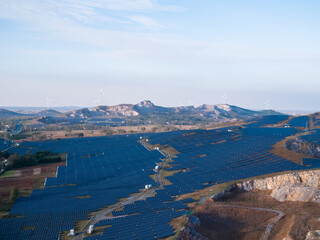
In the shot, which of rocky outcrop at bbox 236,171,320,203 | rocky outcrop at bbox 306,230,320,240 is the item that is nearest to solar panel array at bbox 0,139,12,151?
rocky outcrop at bbox 236,171,320,203

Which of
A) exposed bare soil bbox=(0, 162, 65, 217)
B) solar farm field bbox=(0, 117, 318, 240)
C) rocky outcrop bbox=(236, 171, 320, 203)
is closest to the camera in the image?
solar farm field bbox=(0, 117, 318, 240)

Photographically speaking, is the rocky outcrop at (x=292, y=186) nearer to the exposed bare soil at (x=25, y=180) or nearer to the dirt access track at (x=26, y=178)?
the exposed bare soil at (x=25, y=180)

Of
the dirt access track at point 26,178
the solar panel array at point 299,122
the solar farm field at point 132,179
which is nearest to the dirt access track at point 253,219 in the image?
the solar farm field at point 132,179

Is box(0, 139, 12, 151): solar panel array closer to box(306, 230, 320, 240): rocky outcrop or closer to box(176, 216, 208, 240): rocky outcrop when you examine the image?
box(176, 216, 208, 240): rocky outcrop

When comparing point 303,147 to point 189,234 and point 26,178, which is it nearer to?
point 189,234

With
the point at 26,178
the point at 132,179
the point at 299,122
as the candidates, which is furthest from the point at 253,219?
the point at 299,122
